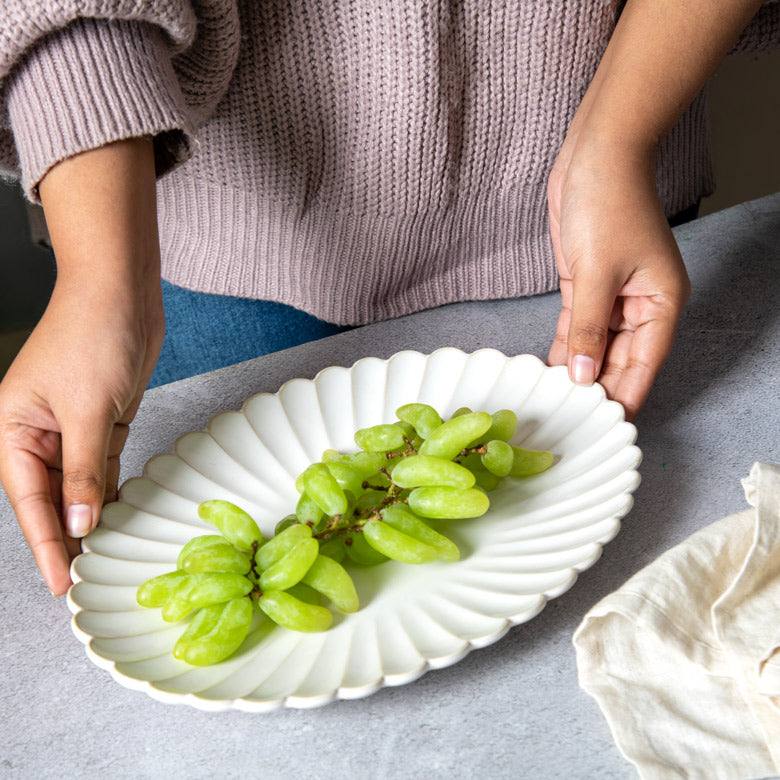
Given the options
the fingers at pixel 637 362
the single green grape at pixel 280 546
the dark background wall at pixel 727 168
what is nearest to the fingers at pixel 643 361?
the fingers at pixel 637 362

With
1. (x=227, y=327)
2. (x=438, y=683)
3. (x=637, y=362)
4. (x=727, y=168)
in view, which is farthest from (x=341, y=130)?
(x=727, y=168)

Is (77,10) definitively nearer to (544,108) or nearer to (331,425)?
(331,425)

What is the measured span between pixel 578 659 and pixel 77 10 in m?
0.55

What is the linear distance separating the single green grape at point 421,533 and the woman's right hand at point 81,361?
21 cm

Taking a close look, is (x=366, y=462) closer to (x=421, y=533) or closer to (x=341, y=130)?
(x=421, y=533)

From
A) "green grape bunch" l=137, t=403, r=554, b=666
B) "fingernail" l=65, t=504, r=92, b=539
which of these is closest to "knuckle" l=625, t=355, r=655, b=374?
"green grape bunch" l=137, t=403, r=554, b=666

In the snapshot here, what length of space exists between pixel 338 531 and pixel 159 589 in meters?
0.12

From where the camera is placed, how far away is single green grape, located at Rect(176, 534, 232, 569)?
636 millimetres

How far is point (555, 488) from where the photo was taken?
0.73m

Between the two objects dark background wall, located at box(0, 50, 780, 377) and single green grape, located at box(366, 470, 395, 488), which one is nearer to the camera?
single green grape, located at box(366, 470, 395, 488)

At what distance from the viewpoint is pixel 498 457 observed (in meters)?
0.71

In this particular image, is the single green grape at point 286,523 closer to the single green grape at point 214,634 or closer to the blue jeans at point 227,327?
the single green grape at point 214,634

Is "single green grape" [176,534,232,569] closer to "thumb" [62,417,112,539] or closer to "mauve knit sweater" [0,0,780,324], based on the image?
"thumb" [62,417,112,539]

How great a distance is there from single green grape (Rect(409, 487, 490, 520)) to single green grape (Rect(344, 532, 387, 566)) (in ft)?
0.13
